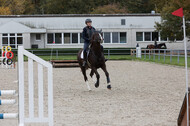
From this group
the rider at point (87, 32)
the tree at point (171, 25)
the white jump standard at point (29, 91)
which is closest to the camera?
the white jump standard at point (29, 91)

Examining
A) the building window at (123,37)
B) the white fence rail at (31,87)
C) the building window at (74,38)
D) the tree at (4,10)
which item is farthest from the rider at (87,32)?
the tree at (4,10)

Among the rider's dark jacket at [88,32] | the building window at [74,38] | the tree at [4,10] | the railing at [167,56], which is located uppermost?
the tree at [4,10]

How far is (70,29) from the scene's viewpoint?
5456 centimetres

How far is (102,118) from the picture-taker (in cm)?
782

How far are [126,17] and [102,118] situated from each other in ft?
155

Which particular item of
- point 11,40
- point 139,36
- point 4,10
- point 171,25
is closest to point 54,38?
point 11,40

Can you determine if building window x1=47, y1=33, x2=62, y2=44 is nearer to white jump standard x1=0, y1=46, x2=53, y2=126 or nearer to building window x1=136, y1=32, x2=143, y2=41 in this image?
building window x1=136, y1=32, x2=143, y2=41

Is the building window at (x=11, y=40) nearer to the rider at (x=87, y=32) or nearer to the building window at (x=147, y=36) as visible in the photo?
the building window at (x=147, y=36)

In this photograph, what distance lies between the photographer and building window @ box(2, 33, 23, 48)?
5344 cm

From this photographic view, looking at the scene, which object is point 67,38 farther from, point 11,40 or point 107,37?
point 11,40

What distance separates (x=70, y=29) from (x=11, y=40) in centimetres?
750

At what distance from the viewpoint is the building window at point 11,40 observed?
53.4 metres

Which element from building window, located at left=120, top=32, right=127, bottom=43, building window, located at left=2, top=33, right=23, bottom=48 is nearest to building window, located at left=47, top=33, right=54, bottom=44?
building window, located at left=2, top=33, right=23, bottom=48

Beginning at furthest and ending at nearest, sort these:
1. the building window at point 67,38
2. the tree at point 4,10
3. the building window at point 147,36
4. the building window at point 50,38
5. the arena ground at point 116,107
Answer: the tree at point 4,10 < the building window at point 147,36 < the building window at point 67,38 < the building window at point 50,38 < the arena ground at point 116,107
